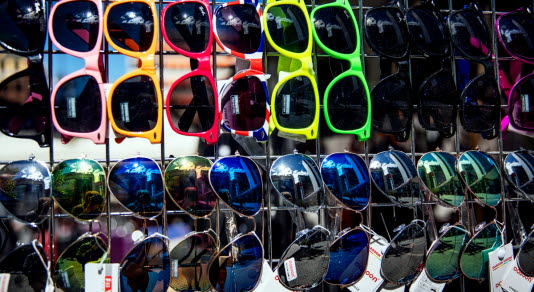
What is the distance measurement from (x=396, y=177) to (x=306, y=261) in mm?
368

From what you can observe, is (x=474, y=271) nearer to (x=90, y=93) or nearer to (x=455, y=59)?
(x=455, y=59)

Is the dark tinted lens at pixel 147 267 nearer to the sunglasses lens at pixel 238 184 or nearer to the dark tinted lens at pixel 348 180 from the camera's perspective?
the sunglasses lens at pixel 238 184

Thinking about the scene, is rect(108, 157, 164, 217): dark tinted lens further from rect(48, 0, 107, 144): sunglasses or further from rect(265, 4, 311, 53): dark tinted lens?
rect(265, 4, 311, 53): dark tinted lens

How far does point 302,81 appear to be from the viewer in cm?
154

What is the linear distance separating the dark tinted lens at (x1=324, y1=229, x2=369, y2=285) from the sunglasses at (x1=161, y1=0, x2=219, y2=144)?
0.48 m

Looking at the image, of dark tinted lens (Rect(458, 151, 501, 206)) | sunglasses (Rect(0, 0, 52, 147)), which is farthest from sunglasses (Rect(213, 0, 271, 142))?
dark tinted lens (Rect(458, 151, 501, 206))

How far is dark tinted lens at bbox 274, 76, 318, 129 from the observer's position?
1507 millimetres

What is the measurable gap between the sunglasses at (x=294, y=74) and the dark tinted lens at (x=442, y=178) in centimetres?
38

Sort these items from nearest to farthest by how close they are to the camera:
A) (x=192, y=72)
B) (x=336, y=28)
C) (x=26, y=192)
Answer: (x=26, y=192)
(x=192, y=72)
(x=336, y=28)

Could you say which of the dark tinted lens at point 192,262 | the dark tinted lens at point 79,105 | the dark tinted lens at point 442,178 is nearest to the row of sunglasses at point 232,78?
the dark tinted lens at point 79,105

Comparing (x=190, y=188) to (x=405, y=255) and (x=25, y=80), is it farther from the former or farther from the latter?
(x=405, y=255)

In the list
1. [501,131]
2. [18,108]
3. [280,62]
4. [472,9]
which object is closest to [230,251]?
[280,62]

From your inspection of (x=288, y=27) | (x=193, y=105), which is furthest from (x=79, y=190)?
(x=288, y=27)

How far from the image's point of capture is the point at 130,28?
4.77 ft
